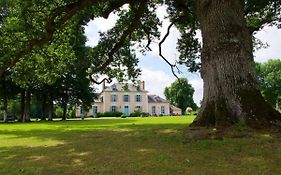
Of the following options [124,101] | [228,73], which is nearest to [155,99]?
[124,101]

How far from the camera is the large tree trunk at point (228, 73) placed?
10.8 metres

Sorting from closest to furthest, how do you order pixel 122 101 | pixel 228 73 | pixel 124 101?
pixel 228 73 → pixel 122 101 → pixel 124 101

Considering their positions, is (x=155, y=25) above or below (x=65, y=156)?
above

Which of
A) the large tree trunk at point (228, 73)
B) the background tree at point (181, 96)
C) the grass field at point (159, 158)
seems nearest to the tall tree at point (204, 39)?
the large tree trunk at point (228, 73)

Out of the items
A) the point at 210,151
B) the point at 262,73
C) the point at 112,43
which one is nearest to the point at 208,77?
the point at 210,151

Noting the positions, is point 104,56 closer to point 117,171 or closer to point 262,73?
point 117,171

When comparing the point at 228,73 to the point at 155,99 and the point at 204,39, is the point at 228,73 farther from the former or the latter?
the point at 155,99

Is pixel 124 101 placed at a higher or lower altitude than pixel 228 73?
higher

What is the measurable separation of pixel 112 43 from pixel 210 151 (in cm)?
1455

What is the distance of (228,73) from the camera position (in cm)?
1133

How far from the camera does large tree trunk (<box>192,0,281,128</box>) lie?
10.8 m

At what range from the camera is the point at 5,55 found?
1644cm

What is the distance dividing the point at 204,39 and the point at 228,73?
1474 mm

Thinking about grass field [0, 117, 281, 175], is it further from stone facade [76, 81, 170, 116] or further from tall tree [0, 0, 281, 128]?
stone facade [76, 81, 170, 116]
